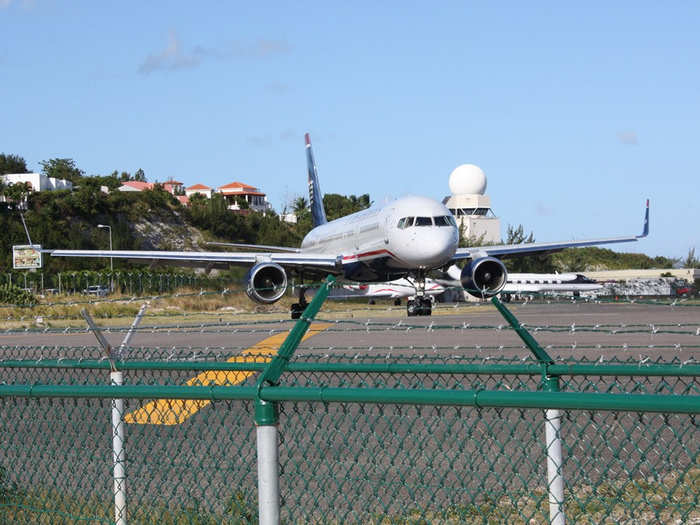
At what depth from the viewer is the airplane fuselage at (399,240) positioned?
26.4 metres

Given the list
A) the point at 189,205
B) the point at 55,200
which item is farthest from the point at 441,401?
the point at 189,205

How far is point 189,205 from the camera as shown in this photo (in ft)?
367

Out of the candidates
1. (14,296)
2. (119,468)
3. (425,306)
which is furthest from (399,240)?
(14,296)

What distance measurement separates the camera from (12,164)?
129 meters

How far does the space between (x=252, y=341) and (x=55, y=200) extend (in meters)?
81.9

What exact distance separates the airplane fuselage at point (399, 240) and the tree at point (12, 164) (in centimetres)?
10521

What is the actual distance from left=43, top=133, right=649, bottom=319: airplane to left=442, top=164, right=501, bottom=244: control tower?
187 feet

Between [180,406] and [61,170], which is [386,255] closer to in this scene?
[180,406]

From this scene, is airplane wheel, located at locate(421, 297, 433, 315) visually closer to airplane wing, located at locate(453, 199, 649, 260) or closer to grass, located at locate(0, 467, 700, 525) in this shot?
airplane wing, located at locate(453, 199, 649, 260)

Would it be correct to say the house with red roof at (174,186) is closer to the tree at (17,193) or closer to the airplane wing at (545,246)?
the tree at (17,193)

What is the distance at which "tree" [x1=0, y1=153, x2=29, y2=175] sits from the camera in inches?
4991

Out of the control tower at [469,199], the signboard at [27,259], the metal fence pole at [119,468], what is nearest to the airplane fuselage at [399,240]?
the metal fence pole at [119,468]

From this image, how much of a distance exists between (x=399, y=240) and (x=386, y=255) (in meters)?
1.15

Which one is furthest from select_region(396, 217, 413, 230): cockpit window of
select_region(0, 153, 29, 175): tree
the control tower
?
select_region(0, 153, 29, 175): tree
